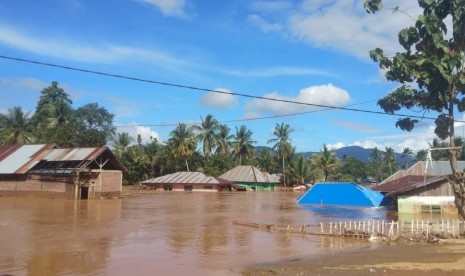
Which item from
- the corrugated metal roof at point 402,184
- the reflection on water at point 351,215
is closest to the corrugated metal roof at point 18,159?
Result: the reflection on water at point 351,215

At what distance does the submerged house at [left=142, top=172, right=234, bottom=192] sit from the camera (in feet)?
222

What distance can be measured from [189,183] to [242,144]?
652 inches

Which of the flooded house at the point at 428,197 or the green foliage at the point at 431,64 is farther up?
the green foliage at the point at 431,64

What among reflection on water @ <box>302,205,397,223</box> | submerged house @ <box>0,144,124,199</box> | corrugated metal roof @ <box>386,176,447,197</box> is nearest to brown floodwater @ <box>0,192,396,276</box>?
reflection on water @ <box>302,205,397,223</box>

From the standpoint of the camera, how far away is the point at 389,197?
43156 mm

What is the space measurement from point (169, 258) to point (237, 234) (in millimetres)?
6438

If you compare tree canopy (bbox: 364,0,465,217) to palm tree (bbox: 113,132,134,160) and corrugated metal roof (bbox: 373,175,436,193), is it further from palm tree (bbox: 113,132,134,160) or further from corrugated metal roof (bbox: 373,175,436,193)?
palm tree (bbox: 113,132,134,160)

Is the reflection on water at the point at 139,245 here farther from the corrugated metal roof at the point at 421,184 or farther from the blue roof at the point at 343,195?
the blue roof at the point at 343,195

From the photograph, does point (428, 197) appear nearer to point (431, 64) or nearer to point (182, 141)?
point (431, 64)

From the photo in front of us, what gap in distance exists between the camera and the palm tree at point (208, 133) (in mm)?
75125

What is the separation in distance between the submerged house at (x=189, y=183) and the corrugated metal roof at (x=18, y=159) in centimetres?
2389

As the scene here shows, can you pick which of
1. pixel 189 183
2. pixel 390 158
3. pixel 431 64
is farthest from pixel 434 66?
pixel 390 158

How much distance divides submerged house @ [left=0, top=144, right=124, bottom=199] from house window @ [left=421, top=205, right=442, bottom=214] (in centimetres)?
2735

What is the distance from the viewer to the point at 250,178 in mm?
72562
